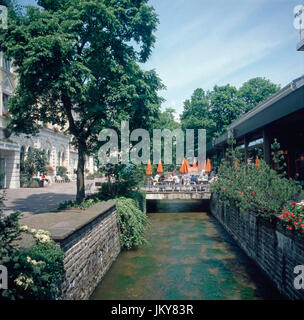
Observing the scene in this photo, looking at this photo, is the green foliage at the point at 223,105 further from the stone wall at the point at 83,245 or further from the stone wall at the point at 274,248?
the stone wall at the point at 83,245

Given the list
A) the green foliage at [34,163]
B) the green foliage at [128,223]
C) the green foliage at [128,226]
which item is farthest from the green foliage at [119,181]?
the green foliage at [34,163]

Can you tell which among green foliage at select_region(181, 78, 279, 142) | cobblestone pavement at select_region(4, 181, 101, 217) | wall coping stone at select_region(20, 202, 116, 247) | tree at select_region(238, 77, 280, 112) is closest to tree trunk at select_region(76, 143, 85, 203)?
cobblestone pavement at select_region(4, 181, 101, 217)

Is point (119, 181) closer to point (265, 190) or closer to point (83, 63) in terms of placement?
point (83, 63)

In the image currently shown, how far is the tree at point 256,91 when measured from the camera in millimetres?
41188

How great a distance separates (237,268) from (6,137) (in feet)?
61.8

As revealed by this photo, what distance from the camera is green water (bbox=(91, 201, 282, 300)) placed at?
8078 mm

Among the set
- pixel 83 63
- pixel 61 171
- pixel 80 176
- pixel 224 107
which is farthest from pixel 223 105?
pixel 80 176

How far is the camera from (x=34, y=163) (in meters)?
24.6

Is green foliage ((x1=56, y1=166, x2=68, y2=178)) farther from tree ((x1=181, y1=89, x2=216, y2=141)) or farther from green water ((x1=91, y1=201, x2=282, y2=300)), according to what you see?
green water ((x1=91, y1=201, x2=282, y2=300))

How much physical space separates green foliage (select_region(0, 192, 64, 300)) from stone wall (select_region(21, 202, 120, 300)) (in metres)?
0.39

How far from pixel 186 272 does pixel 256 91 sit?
37995mm

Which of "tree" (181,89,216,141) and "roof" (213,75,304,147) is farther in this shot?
"tree" (181,89,216,141)

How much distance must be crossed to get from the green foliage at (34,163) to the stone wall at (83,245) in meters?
15.6
